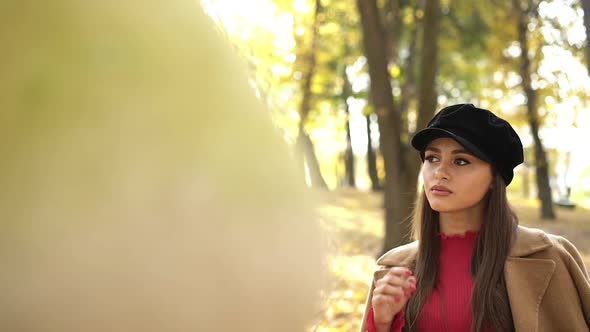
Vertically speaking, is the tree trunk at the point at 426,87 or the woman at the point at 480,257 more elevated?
the tree trunk at the point at 426,87

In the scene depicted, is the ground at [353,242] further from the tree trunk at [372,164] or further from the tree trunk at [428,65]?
the tree trunk at [428,65]

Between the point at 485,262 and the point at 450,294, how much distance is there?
141 mm

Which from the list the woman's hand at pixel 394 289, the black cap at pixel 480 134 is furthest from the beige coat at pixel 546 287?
the woman's hand at pixel 394 289

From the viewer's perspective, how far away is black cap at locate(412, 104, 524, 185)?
1655mm

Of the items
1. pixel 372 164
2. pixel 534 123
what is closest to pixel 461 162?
pixel 534 123

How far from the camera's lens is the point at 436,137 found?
171 cm

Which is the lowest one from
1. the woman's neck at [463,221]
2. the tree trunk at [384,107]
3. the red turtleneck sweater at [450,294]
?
the red turtleneck sweater at [450,294]

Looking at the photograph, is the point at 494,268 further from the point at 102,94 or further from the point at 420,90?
the point at 420,90

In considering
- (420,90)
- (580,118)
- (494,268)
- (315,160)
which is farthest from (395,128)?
(580,118)

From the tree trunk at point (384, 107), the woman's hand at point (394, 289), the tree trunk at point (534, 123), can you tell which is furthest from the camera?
the tree trunk at point (534, 123)

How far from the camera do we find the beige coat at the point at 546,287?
62.3 inches

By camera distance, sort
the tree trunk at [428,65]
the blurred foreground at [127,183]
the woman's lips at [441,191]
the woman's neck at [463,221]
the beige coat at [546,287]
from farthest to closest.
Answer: the tree trunk at [428,65] < the woman's neck at [463,221] < the woman's lips at [441,191] < the beige coat at [546,287] < the blurred foreground at [127,183]

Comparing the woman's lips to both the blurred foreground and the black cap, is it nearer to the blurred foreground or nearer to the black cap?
the black cap

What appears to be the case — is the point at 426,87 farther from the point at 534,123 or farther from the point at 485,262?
the point at 534,123
